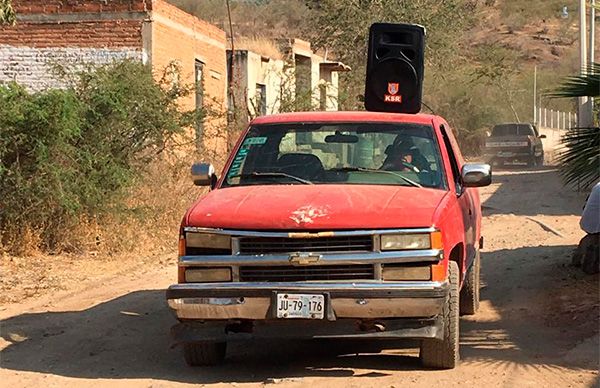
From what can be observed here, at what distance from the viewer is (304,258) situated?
6.47 meters

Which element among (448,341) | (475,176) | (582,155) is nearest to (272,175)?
(475,176)

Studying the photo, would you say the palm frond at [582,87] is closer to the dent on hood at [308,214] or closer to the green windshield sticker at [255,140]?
the green windshield sticker at [255,140]

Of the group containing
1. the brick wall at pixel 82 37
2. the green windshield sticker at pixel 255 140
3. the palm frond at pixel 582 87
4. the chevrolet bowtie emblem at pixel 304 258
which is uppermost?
the brick wall at pixel 82 37

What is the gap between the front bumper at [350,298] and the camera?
636cm

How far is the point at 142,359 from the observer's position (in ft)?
25.0

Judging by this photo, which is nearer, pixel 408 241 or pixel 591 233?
pixel 408 241

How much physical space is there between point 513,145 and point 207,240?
3025 centimetres

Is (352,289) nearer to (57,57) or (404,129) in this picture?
(404,129)

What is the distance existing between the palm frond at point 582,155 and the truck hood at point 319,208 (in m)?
1.88

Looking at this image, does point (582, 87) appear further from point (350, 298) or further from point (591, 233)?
point (350, 298)

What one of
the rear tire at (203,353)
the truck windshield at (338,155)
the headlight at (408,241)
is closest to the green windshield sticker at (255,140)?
the truck windshield at (338,155)

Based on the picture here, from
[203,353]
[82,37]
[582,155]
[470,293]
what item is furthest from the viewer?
[82,37]

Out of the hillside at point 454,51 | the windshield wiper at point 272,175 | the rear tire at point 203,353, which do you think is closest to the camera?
the rear tire at point 203,353

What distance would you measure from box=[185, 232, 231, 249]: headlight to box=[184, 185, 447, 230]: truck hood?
0.07m
